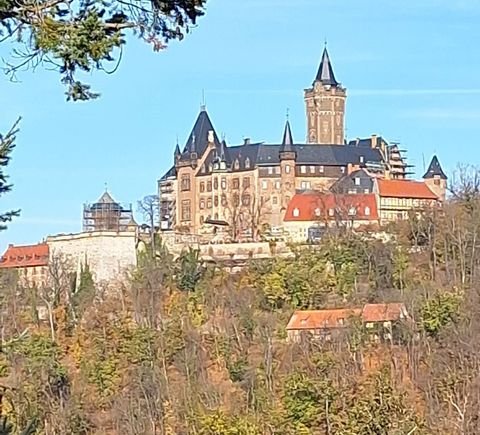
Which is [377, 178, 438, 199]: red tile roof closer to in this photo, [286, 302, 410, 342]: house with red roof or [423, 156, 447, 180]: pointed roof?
[423, 156, 447, 180]: pointed roof

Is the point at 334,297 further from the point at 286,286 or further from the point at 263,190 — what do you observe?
the point at 263,190

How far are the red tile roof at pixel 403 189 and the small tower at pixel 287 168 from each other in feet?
14.5

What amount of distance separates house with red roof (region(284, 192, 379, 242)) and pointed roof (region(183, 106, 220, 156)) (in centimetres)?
857

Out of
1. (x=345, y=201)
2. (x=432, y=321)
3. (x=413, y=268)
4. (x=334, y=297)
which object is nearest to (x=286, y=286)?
(x=334, y=297)

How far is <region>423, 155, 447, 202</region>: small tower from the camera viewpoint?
58156 millimetres

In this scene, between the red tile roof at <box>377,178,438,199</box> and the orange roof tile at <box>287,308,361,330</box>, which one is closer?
the orange roof tile at <box>287,308,361,330</box>

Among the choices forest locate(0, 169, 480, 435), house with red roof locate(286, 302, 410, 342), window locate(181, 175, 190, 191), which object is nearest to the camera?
forest locate(0, 169, 480, 435)

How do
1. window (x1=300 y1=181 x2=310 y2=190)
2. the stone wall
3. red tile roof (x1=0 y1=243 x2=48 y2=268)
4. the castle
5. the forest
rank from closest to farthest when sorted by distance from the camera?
the forest, the stone wall, red tile roof (x1=0 y1=243 x2=48 y2=268), the castle, window (x1=300 y1=181 x2=310 y2=190)

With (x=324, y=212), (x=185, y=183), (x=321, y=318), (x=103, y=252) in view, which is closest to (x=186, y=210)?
(x=185, y=183)

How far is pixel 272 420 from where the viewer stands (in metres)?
28.5

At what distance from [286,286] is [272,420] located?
1175cm

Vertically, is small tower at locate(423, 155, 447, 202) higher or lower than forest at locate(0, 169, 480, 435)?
higher

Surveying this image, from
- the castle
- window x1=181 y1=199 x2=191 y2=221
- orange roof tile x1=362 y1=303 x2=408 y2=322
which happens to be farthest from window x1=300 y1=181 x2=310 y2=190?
orange roof tile x1=362 y1=303 x2=408 y2=322

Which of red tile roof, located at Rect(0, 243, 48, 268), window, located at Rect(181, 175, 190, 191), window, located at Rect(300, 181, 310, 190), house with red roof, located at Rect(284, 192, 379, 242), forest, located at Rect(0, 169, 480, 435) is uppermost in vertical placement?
window, located at Rect(181, 175, 190, 191)
